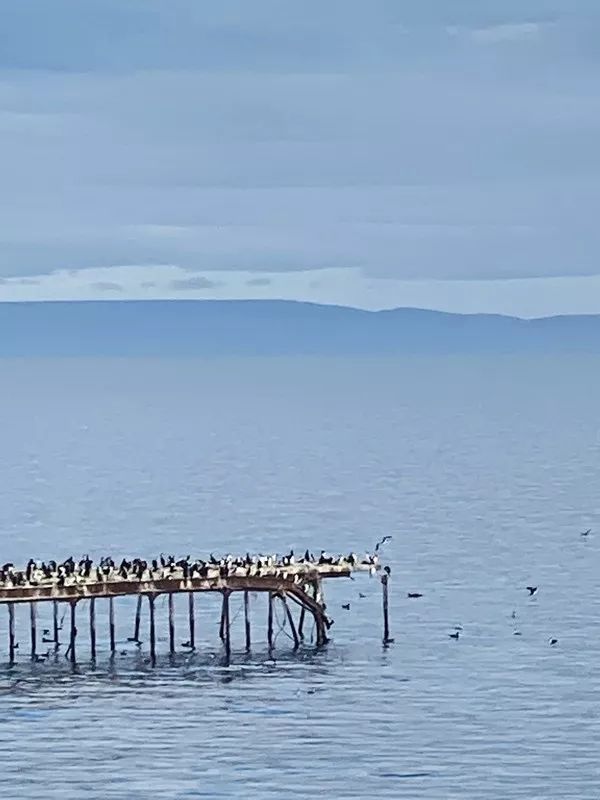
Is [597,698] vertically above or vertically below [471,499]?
below

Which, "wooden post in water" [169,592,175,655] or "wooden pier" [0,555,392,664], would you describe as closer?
"wooden pier" [0,555,392,664]

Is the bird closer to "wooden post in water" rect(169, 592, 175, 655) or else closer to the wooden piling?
"wooden post in water" rect(169, 592, 175, 655)

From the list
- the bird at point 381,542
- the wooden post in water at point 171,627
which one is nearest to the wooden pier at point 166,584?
the wooden post in water at point 171,627

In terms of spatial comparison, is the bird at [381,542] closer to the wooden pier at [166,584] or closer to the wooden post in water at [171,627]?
the wooden pier at [166,584]

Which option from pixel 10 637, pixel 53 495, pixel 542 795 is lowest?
pixel 542 795

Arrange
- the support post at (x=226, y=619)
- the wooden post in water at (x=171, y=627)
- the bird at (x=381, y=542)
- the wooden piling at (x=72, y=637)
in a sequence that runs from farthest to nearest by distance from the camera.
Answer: the bird at (x=381, y=542) → the wooden post in water at (x=171, y=627) → the support post at (x=226, y=619) → the wooden piling at (x=72, y=637)

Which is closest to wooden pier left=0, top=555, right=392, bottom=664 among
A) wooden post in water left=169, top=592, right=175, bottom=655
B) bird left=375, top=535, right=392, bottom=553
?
wooden post in water left=169, top=592, right=175, bottom=655

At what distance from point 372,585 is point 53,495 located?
230ft

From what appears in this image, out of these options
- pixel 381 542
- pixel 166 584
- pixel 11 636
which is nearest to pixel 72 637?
pixel 11 636

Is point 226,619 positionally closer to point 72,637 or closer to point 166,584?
point 166,584

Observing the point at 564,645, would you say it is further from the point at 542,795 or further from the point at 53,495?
the point at 53,495

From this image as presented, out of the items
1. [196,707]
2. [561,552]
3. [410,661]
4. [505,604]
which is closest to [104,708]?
[196,707]

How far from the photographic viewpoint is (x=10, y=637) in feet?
324

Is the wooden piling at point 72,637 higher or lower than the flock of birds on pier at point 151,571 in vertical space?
lower
